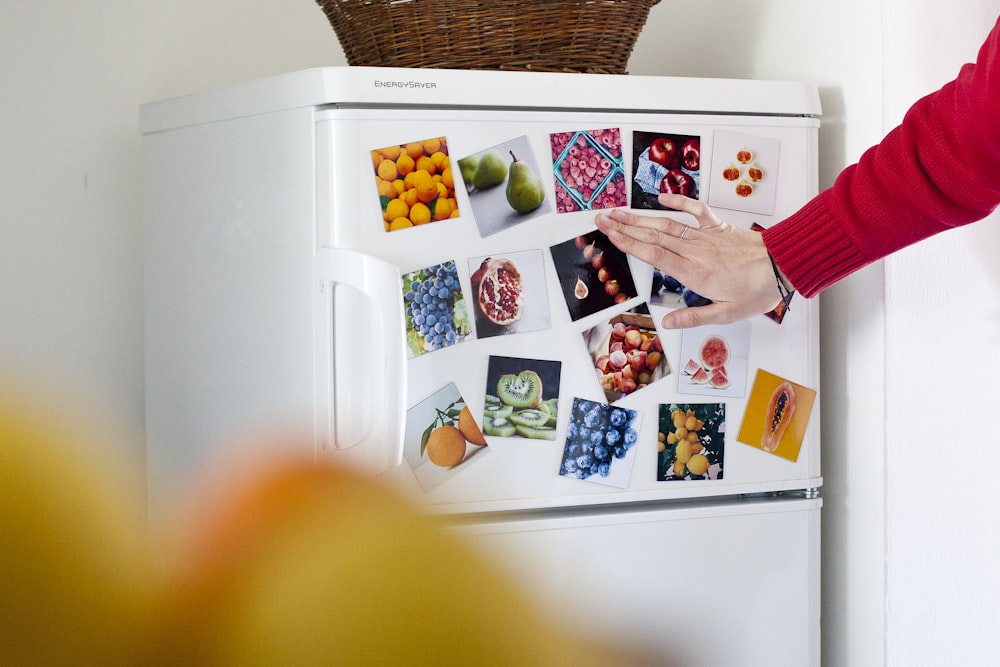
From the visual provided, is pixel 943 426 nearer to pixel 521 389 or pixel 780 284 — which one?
pixel 780 284

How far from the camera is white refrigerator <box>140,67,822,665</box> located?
1.00 m

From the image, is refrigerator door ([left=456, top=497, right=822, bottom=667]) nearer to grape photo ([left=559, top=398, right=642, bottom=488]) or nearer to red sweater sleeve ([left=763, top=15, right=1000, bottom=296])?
grape photo ([left=559, top=398, right=642, bottom=488])

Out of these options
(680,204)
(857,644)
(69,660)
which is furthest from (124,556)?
(857,644)

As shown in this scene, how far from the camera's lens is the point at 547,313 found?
3.48 feet

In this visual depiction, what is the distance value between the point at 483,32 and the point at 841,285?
21.0 inches

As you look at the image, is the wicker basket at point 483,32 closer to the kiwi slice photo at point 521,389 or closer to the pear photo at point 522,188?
the pear photo at point 522,188

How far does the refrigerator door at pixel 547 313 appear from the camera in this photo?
100cm

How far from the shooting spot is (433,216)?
1.02m

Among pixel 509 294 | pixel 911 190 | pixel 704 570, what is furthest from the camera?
pixel 704 570

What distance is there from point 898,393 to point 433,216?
1.88ft

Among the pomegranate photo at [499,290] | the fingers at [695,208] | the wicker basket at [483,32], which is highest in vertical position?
the wicker basket at [483,32]

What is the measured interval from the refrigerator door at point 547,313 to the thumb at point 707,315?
4cm

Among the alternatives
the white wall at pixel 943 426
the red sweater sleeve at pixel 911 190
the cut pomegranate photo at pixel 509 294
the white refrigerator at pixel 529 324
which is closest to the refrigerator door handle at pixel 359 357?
the white refrigerator at pixel 529 324

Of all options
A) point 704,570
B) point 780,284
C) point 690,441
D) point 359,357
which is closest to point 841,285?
point 780,284
